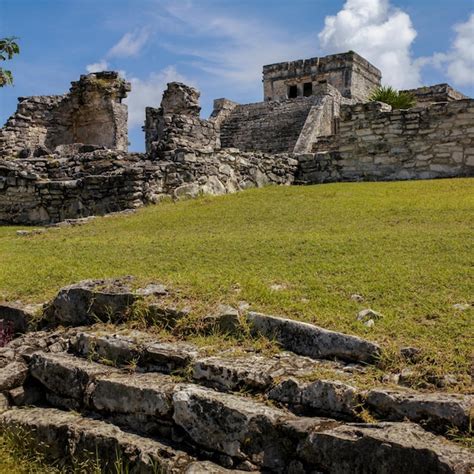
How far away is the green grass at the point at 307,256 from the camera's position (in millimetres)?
4551

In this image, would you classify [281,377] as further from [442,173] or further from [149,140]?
[149,140]

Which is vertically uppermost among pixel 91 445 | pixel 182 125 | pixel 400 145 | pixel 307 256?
pixel 182 125

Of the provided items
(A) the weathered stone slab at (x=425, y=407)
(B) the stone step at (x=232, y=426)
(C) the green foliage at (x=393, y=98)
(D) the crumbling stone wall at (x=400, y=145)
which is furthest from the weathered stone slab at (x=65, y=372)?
(C) the green foliage at (x=393, y=98)

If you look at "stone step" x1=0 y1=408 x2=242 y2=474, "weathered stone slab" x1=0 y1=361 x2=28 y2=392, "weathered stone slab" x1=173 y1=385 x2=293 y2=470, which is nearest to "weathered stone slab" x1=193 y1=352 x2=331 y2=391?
"weathered stone slab" x1=173 y1=385 x2=293 y2=470

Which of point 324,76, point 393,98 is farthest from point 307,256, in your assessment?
point 324,76

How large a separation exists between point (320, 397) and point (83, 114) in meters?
20.4

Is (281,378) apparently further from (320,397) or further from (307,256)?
(307,256)

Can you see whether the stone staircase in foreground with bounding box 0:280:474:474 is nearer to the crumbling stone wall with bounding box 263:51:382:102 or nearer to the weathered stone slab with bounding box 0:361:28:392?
the weathered stone slab with bounding box 0:361:28:392

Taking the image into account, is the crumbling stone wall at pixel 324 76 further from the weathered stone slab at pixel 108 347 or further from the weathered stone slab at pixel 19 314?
the weathered stone slab at pixel 108 347

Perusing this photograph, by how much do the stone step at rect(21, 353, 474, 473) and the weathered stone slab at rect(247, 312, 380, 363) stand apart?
23.3 inches

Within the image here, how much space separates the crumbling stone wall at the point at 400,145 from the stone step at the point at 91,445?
1139cm

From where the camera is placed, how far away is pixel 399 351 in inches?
150

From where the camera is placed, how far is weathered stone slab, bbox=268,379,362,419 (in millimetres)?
3443

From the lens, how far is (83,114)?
73.3 feet
